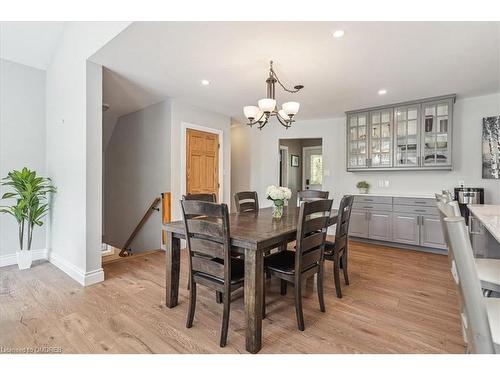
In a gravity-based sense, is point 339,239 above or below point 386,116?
below

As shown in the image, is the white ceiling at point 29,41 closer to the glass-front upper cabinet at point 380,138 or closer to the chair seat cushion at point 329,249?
the chair seat cushion at point 329,249

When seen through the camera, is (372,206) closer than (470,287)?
No

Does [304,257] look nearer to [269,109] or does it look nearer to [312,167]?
[269,109]

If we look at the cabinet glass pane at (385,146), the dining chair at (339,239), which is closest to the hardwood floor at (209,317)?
the dining chair at (339,239)

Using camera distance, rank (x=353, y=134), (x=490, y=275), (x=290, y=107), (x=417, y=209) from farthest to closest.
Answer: (x=353, y=134), (x=417, y=209), (x=290, y=107), (x=490, y=275)

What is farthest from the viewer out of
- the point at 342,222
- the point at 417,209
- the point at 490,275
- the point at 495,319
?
the point at 417,209

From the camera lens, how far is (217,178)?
4938mm

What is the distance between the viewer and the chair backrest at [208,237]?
66.5 inches

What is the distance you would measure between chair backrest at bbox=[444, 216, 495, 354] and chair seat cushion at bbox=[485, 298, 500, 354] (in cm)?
10

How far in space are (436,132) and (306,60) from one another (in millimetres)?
2644

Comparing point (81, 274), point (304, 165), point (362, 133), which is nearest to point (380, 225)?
point (362, 133)

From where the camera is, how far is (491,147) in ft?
12.4

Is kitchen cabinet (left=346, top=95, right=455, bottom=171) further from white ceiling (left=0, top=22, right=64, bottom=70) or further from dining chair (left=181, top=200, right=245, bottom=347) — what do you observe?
white ceiling (left=0, top=22, right=64, bottom=70)
